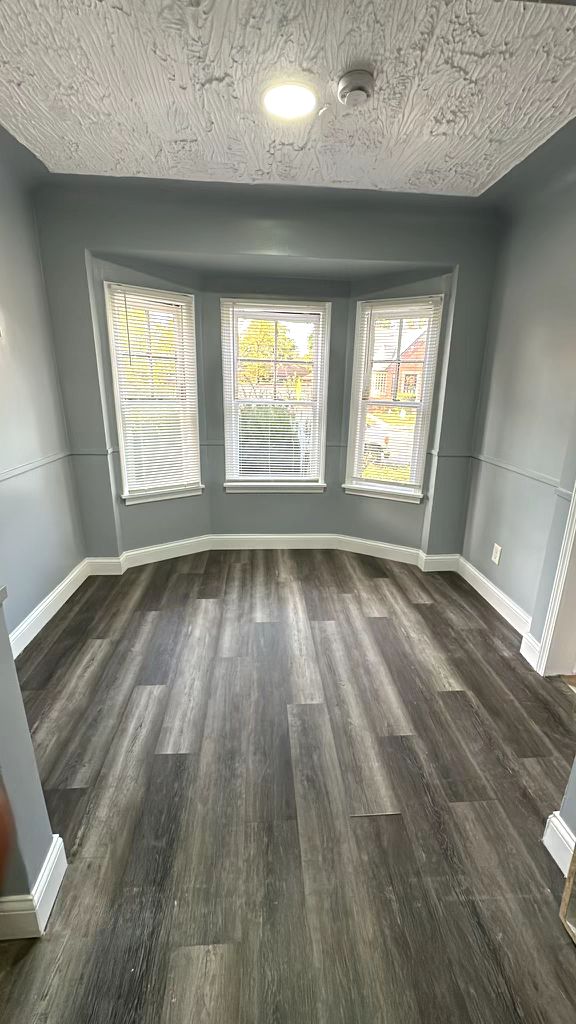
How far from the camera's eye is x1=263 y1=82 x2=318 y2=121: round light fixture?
1583 millimetres

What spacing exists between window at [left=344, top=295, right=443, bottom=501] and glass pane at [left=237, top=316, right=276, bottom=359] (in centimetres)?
70

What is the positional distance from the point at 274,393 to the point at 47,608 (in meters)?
2.31

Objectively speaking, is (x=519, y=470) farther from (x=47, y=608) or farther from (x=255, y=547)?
(x=47, y=608)

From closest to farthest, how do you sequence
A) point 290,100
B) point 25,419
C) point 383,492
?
point 290,100 < point 25,419 < point 383,492

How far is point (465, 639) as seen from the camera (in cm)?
252

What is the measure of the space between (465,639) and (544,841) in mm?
1216

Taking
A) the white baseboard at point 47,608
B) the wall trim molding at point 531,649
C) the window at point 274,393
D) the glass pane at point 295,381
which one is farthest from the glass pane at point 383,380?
the white baseboard at point 47,608

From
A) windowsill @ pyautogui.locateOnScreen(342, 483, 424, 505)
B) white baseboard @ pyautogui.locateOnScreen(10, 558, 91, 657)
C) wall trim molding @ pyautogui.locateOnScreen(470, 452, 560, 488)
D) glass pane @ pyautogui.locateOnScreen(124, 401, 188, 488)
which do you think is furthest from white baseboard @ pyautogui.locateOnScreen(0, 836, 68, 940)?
windowsill @ pyautogui.locateOnScreen(342, 483, 424, 505)

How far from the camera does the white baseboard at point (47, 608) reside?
2328 millimetres

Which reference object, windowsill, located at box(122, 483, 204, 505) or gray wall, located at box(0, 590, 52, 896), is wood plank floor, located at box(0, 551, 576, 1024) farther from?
windowsill, located at box(122, 483, 204, 505)

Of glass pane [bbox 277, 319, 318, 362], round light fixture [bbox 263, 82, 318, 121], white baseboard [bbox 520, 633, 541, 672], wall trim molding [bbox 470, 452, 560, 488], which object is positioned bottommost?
white baseboard [bbox 520, 633, 541, 672]

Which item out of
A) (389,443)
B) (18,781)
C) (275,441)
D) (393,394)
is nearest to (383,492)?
(389,443)

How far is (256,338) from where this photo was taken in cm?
331

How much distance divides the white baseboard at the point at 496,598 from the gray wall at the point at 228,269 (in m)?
0.25
